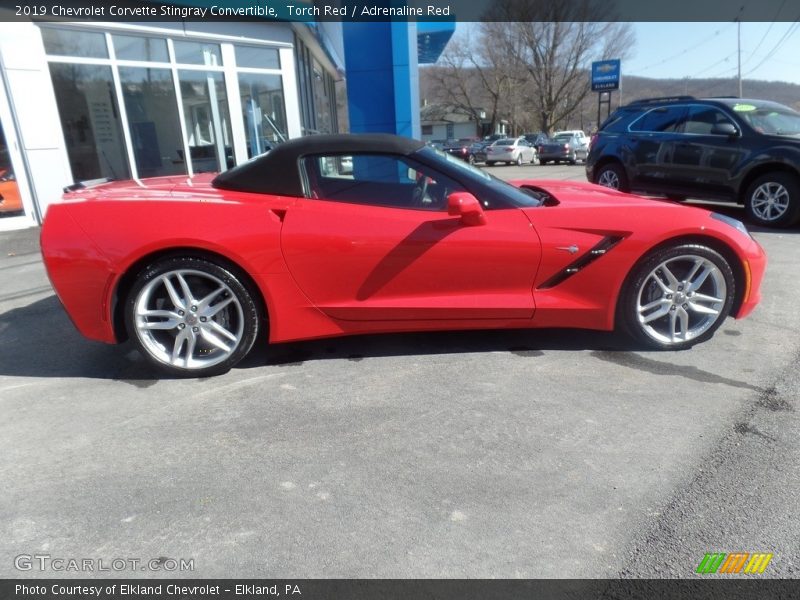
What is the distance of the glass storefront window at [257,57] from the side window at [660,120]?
8.06m

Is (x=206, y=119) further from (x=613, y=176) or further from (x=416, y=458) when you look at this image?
(x=416, y=458)

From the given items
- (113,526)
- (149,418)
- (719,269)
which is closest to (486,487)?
(113,526)

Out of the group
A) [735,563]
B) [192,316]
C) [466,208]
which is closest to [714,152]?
[466,208]

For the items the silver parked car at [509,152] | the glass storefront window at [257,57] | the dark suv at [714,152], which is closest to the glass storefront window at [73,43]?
the glass storefront window at [257,57]

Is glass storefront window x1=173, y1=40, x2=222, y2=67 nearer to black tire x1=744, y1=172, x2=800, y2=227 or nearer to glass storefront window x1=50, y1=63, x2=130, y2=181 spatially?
glass storefront window x1=50, y1=63, x2=130, y2=181

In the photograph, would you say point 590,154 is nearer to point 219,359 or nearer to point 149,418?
point 219,359

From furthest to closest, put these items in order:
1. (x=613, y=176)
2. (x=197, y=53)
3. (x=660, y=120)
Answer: (x=197, y=53) → (x=613, y=176) → (x=660, y=120)

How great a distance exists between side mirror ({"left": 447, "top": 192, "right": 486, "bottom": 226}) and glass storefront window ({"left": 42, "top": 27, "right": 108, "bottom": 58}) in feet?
29.5

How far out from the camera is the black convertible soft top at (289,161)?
3.28m

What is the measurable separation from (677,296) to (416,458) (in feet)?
6.52

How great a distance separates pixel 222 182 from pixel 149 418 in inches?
57.3

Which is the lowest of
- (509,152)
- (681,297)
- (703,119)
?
(509,152)

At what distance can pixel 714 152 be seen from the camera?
706 centimetres

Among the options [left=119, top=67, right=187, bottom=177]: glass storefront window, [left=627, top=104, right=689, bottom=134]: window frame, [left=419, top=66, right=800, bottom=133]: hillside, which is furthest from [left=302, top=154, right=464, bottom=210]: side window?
[left=419, top=66, right=800, bottom=133]: hillside
